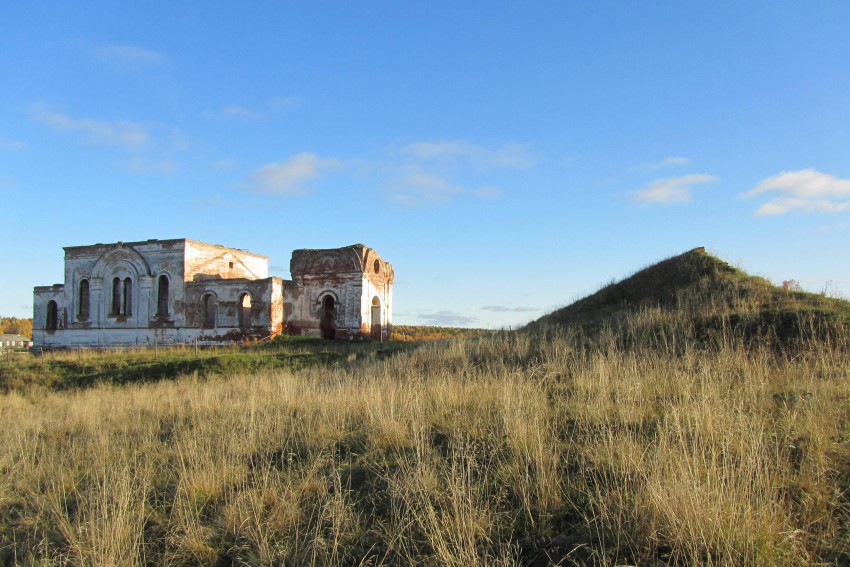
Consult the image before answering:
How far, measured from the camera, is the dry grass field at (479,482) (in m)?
3.31

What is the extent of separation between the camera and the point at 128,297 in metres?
33.6

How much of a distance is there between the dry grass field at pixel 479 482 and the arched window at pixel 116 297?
96.6 feet

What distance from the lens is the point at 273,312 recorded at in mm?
29109

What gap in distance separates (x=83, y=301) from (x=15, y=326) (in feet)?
243

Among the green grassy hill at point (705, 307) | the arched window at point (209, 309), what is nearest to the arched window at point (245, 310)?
the arched window at point (209, 309)

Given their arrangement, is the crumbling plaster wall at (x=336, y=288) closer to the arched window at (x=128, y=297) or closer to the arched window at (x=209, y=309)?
the arched window at (x=209, y=309)

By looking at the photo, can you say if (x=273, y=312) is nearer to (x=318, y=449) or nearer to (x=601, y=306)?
(x=601, y=306)

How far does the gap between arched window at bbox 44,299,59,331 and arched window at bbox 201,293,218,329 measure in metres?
12.3

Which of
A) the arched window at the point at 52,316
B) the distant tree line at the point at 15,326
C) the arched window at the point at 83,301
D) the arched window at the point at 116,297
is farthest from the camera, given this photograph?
the distant tree line at the point at 15,326

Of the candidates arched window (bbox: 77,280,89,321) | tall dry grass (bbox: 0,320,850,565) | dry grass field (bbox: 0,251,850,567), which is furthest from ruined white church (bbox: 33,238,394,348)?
tall dry grass (bbox: 0,320,850,565)

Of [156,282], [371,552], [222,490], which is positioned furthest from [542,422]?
[156,282]

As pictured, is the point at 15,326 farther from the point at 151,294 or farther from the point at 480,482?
the point at 480,482

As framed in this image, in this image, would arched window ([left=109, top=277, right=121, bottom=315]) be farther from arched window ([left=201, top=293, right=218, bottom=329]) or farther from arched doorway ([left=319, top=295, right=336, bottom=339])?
arched doorway ([left=319, top=295, right=336, bottom=339])

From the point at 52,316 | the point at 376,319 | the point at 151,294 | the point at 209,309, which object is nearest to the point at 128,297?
the point at 151,294
